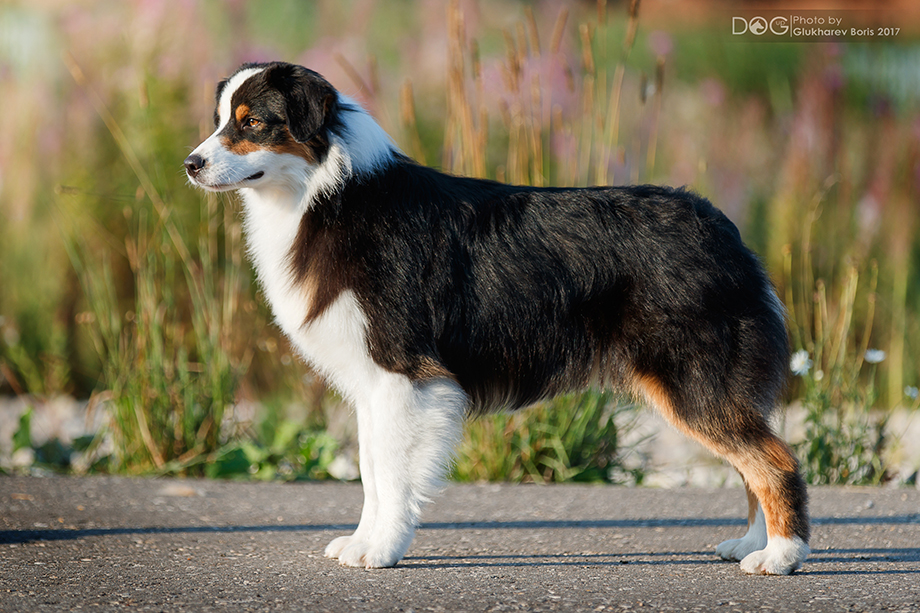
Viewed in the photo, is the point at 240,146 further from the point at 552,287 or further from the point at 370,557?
the point at 370,557

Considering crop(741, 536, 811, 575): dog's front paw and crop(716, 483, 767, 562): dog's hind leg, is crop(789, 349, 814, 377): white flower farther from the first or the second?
crop(741, 536, 811, 575): dog's front paw

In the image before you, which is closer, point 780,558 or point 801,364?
point 780,558

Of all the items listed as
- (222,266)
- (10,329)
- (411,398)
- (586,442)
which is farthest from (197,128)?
(411,398)

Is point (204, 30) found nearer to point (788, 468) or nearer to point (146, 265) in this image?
point (146, 265)

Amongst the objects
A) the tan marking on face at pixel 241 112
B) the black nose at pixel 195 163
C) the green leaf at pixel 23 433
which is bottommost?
the green leaf at pixel 23 433

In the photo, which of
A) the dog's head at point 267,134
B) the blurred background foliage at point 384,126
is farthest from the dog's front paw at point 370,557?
the blurred background foliage at point 384,126

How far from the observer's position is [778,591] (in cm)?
281

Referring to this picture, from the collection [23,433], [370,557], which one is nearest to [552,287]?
[370,557]

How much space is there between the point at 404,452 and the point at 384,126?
4.46 m

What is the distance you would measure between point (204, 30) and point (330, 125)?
16.9ft

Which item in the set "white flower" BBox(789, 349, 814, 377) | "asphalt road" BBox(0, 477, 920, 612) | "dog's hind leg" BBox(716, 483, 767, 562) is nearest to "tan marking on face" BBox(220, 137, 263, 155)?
"asphalt road" BBox(0, 477, 920, 612)

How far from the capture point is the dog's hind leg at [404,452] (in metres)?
3.06

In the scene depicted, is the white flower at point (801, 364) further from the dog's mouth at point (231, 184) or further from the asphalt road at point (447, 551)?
the dog's mouth at point (231, 184)

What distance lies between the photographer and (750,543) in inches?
127
